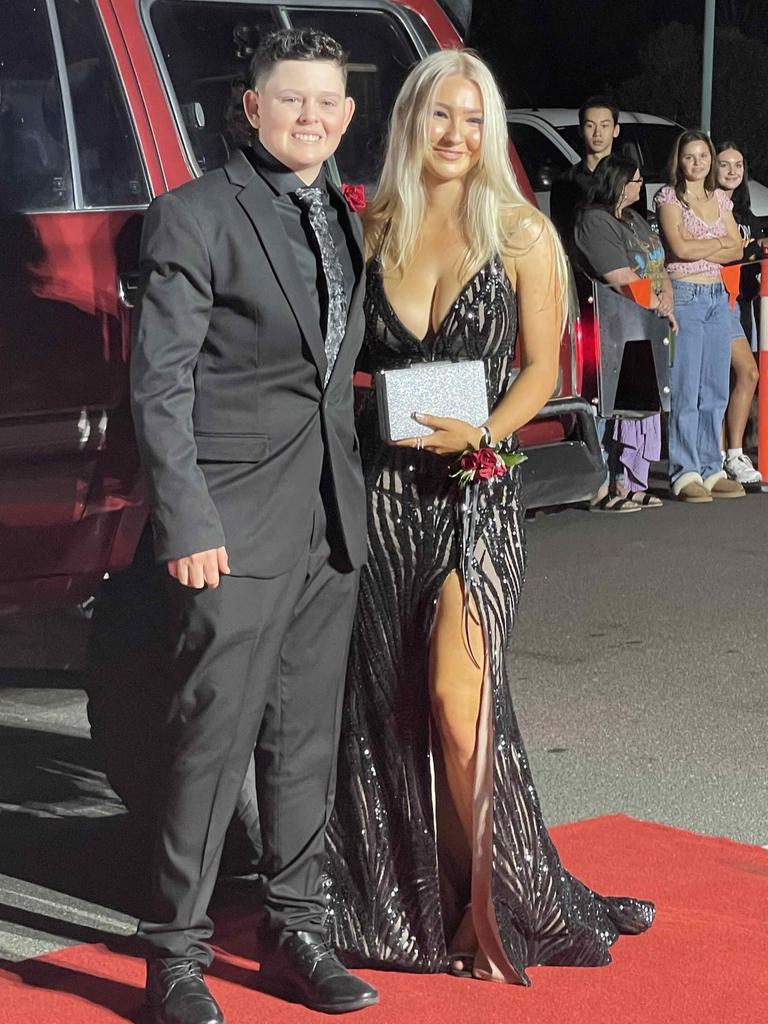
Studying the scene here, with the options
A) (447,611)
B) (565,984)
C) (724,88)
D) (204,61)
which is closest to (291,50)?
(447,611)

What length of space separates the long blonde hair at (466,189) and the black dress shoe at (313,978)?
1.40 m

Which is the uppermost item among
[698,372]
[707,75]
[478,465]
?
[707,75]

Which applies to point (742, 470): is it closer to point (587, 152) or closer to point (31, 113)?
point (587, 152)

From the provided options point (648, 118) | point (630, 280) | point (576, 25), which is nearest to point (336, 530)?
point (630, 280)

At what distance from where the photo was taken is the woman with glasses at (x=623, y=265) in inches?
362

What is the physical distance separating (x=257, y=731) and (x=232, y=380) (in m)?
0.70

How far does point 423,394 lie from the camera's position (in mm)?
3602

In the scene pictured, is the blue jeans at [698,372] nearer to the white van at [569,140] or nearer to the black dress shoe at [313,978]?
the white van at [569,140]

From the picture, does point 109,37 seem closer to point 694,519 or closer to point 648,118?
point 694,519

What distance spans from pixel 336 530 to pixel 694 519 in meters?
6.17

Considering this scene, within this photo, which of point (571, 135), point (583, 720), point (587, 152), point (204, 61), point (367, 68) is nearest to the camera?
point (204, 61)

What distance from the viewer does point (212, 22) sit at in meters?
5.07

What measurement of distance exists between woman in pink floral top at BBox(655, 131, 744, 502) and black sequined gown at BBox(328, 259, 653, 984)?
6.30 meters

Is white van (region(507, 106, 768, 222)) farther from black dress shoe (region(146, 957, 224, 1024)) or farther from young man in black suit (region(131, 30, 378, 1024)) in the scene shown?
black dress shoe (region(146, 957, 224, 1024))
